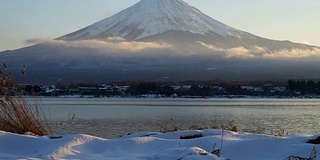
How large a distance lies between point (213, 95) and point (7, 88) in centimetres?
6764

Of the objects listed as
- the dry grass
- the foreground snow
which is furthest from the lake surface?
the foreground snow

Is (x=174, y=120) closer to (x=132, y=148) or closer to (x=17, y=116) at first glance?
(x=17, y=116)

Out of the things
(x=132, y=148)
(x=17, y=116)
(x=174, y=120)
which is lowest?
(x=174, y=120)

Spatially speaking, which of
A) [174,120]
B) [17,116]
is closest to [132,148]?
[17,116]

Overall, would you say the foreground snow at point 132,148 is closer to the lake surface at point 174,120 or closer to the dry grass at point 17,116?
the dry grass at point 17,116

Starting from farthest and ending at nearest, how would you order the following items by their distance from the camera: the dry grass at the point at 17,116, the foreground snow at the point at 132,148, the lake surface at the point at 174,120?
1. the lake surface at the point at 174,120
2. the dry grass at the point at 17,116
3. the foreground snow at the point at 132,148

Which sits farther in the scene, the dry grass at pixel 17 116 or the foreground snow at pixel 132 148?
the dry grass at pixel 17 116

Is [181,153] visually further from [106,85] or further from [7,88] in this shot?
[106,85]

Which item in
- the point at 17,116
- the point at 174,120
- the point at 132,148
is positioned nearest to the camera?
the point at 132,148

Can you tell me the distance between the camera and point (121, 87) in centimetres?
7800

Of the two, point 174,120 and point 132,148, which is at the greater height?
point 132,148

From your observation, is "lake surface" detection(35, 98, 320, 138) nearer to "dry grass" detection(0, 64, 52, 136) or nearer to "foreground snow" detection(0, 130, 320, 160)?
"dry grass" detection(0, 64, 52, 136)

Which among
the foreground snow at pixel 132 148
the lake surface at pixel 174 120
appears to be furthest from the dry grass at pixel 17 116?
the lake surface at pixel 174 120

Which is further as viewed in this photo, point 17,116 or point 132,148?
point 17,116
